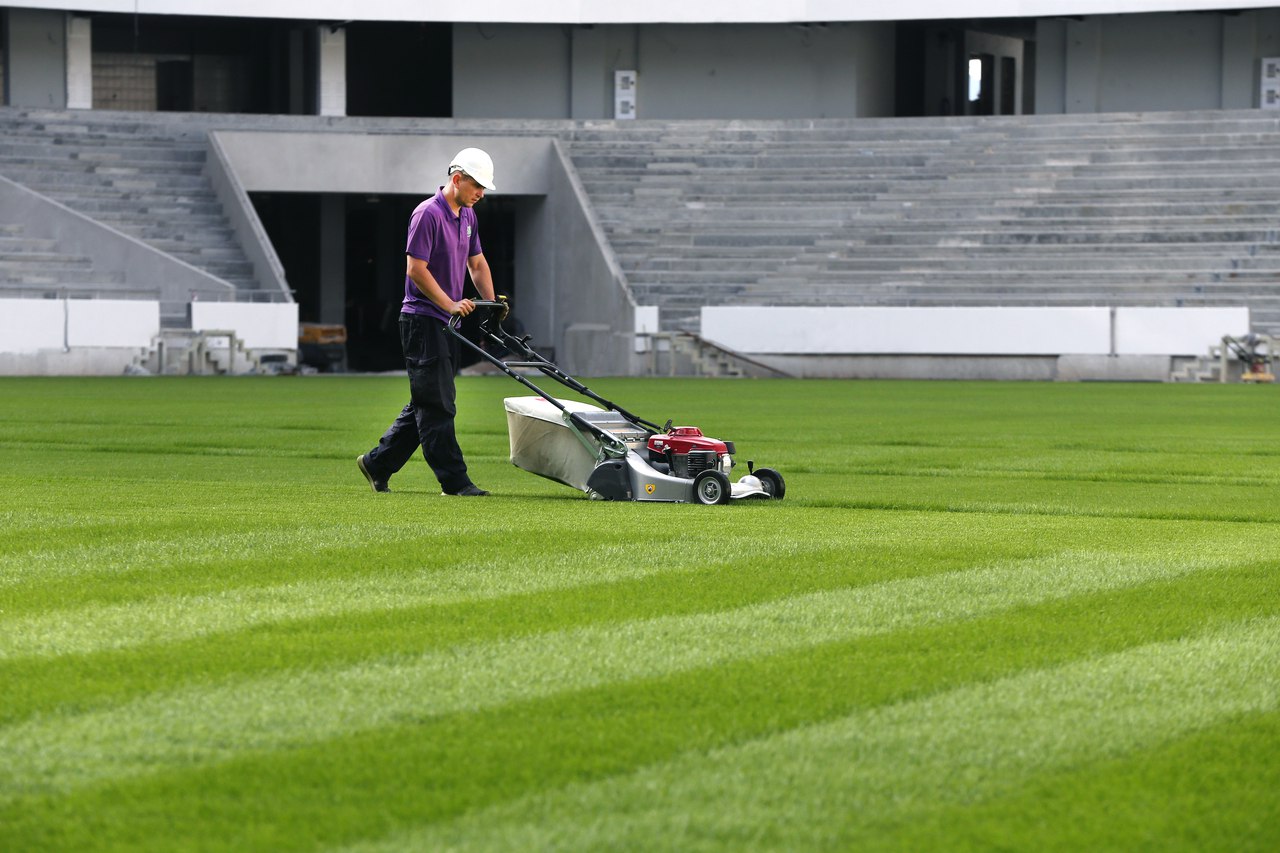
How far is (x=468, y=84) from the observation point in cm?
5219

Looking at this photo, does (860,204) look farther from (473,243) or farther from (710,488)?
(710,488)

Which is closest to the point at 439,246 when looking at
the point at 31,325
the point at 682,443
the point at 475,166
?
the point at 475,166

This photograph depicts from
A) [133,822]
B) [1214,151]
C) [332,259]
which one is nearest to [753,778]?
[133,822]

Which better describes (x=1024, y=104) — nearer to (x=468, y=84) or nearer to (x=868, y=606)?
(x=468, y=84)

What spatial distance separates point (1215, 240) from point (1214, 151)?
4.01m

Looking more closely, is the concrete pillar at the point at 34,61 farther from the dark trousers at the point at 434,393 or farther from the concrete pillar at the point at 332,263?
the dark trousers at the point at 434,393

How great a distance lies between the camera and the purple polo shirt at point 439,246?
32.7ft

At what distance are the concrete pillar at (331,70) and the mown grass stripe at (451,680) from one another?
147 ft

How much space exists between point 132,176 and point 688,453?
35.5m

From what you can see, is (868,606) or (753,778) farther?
(868,606)

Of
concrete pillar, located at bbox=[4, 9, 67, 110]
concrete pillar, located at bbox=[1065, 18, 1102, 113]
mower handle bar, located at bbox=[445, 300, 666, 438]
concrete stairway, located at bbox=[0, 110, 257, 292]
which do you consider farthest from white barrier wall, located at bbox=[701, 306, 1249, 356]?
mower handle bar, located at bbox=[445, 300, 666, 438]

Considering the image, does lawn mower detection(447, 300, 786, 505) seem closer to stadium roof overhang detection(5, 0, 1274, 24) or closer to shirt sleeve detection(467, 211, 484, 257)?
shirt sleeve detection(467, 211, 484, 257)

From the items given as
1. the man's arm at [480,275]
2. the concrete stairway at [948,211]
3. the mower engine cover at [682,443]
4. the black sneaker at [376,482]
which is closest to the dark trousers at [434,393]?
the black sneaker at [376,482]

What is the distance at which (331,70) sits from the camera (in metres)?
49.4
